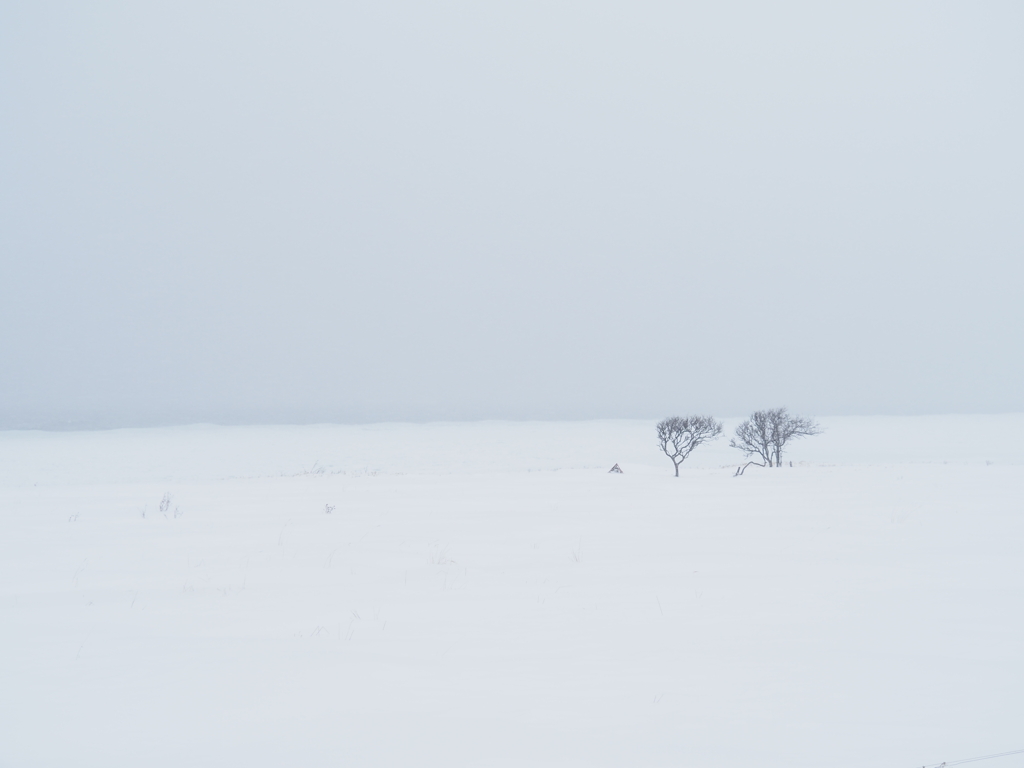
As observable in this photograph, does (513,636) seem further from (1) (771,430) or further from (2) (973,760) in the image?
(1) (771,430)

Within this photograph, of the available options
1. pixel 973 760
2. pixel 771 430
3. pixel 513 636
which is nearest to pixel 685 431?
pixel 771 430

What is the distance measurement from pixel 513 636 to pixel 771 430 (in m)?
39.2

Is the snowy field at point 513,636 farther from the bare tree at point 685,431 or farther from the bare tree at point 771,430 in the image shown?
the bare tree at point 771,430

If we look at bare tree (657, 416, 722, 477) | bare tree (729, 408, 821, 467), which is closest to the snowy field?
bare tree (657, 416, 722, 477)

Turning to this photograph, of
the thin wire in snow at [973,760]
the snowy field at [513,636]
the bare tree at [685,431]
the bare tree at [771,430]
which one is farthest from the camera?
the bare tree at [771,430]

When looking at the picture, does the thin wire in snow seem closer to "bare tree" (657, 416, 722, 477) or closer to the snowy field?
the snowy field

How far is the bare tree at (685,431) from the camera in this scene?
36750 millimetres

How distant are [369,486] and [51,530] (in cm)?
852

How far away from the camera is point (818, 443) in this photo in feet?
246

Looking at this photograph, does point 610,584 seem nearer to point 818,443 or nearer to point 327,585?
point 327,585

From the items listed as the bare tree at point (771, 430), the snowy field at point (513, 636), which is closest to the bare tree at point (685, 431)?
the bare tree at point (771, 430)

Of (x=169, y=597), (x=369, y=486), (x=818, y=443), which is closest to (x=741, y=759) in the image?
(x=169, y=597)

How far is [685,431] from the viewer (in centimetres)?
3744

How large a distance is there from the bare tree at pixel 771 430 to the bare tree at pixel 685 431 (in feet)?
15.3
